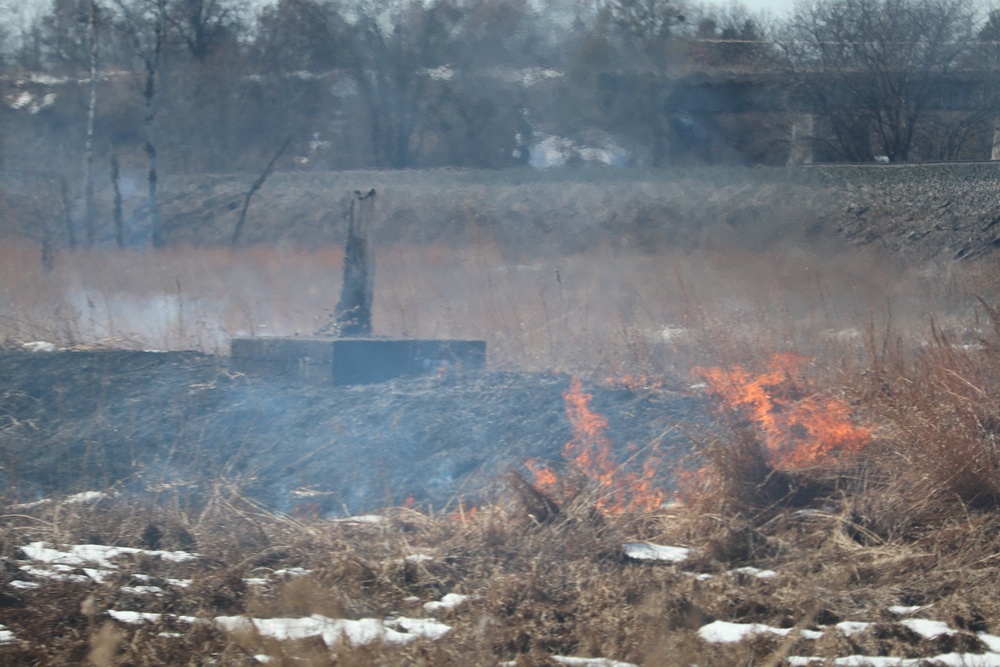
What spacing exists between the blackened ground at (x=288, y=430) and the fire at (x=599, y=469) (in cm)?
8

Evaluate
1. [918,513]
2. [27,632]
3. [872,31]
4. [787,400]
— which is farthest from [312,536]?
[872,31]

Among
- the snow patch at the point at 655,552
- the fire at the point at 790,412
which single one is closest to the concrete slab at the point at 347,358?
the fire at the point at 790,412

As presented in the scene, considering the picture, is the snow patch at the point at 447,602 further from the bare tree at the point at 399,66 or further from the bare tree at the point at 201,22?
the bare tree at the point at 399,66

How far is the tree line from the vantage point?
2088 centimetres

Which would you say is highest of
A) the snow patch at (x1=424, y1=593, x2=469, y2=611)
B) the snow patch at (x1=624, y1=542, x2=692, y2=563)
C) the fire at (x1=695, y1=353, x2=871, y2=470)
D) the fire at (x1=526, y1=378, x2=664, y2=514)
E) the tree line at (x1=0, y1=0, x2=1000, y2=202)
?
the tree line at (x1=0, y1=0, x2=1000, y2=202)

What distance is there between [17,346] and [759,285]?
9.60m

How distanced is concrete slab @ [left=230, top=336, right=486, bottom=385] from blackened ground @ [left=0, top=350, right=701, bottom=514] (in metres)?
0.22

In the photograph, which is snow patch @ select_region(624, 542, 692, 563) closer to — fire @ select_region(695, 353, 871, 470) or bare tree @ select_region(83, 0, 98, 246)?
fire @ select_region(695, 353, 871, 470)

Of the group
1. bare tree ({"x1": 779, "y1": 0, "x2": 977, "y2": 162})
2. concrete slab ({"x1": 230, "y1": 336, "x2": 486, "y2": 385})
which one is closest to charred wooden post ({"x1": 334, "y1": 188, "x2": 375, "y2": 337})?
concrete slab ({"x1": 230, "y1": 336, "x2": 486, "y2": 385})

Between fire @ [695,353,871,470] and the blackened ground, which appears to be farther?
the blackened ground

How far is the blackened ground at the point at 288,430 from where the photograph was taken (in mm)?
6281

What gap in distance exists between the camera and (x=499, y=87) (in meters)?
21.7

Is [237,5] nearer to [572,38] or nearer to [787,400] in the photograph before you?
[572,38]

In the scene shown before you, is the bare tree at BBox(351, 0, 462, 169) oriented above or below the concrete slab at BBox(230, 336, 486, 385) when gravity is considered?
above
